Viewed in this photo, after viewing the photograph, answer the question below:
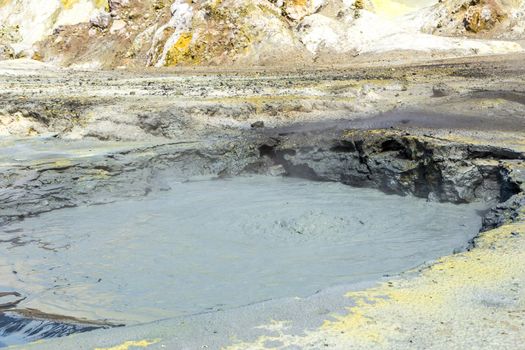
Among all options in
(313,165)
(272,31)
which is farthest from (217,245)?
(272,31)

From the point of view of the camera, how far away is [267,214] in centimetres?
794

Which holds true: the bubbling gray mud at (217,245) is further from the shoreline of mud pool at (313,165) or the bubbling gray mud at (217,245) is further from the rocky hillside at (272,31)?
the rocky hillside at (272,31)

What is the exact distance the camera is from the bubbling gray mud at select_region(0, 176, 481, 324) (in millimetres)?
5426

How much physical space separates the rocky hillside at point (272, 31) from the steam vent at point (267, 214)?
12.4 m

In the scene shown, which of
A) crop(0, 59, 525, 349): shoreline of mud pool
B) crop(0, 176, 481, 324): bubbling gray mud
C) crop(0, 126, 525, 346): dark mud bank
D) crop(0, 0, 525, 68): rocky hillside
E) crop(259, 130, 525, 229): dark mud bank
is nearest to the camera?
crop(0, 59, 525, 349): shoreline of mud pool

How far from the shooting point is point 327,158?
32.3 ft

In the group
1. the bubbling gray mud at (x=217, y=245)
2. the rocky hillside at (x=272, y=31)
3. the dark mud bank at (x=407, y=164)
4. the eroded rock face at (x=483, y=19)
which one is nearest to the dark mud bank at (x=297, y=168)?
the dark mud bank at (x=407, y=164)

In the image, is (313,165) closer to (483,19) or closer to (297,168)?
(297,168)

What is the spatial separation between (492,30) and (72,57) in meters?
26.4

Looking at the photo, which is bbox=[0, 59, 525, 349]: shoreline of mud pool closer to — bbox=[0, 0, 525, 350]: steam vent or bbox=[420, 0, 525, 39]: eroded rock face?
bbox=[0, 0, 525, 350]: steam vent

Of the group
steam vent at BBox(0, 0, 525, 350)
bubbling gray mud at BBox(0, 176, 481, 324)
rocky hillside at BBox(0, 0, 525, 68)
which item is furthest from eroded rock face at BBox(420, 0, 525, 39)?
bubbling gray mud at BBox(0, 176, 481, 324)

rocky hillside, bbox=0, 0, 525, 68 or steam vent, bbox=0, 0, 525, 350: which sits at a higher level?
rocky hillside, bbox=0, 0, 525, 68

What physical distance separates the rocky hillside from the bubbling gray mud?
2179 centimetres

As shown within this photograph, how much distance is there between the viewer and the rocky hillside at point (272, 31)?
30312mm
